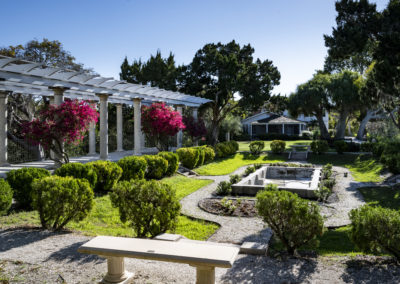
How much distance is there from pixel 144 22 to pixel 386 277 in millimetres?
11198

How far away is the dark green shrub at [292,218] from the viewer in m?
5.36

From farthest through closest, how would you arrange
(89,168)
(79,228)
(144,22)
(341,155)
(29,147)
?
(341,155) < (29,147) < (144,22) < (89,168) < (79,228)

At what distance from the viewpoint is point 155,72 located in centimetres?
3231

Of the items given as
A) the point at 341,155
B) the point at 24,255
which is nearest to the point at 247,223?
the point at 24,255

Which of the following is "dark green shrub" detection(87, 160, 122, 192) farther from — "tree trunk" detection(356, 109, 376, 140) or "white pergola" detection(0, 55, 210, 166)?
"tree trunk" detection(356, 109, 376, 140)

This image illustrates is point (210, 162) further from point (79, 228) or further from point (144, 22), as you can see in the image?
point (79, 228)

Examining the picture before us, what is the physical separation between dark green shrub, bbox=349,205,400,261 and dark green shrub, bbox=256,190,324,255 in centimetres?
61

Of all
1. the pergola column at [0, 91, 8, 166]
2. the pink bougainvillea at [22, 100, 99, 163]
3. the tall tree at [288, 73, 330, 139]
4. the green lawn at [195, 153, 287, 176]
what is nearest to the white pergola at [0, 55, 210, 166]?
the pergola column at [0, 91, 8, 166]

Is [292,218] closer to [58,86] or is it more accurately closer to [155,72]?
[58,86]

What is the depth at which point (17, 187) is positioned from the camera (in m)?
8.41

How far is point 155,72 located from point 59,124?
21877 mm

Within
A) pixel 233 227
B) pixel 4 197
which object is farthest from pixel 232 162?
pixel 4 197

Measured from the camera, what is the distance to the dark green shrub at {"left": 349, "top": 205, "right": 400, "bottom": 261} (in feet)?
15.5

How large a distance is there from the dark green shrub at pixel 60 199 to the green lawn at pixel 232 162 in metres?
11.1
